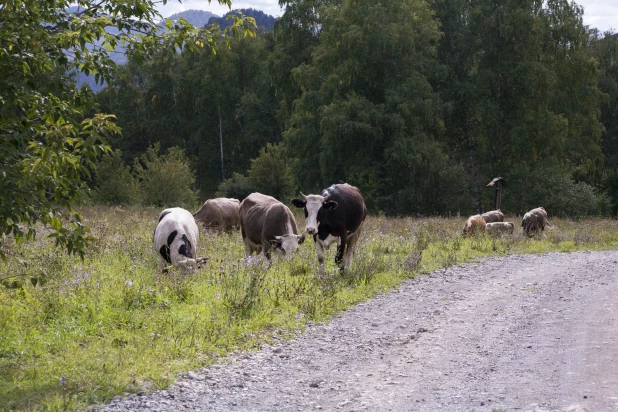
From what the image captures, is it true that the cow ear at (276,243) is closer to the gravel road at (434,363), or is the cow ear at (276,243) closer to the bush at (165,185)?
the gravel road at (434,363)

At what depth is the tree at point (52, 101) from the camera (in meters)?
6.00

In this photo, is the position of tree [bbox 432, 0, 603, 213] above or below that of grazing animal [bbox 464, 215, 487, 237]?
above

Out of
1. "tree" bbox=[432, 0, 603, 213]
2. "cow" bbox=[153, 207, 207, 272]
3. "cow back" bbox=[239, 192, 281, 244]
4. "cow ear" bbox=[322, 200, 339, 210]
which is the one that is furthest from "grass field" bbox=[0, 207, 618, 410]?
"tree" bbox=[432, 0, 603, 213]

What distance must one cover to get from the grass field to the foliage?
2951 cm

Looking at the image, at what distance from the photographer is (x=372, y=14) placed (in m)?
39.1

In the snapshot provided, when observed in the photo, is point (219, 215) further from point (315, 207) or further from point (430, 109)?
point (430, 109)

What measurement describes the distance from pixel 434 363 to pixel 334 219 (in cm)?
600

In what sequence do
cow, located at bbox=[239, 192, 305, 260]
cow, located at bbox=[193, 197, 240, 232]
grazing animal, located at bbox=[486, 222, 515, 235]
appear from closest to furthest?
cow, located at bbox=[239, 192, 305, 260] → cow, located at bbox=[193, 197, 240, 232] → grazing animal, located at bbox=[486, 222, 515, 235]

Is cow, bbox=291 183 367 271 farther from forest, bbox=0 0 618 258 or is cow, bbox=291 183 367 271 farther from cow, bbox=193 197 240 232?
forest, bbox=0 0 618 258

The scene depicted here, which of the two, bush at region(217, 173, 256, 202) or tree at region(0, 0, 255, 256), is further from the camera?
bush at region(217, 173, 256, 202)

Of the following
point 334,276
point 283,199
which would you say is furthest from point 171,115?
point 334,276

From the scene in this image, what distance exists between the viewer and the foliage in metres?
44.3

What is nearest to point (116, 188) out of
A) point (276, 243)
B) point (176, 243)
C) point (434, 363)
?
point (276, 243)

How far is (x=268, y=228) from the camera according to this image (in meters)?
14.1
